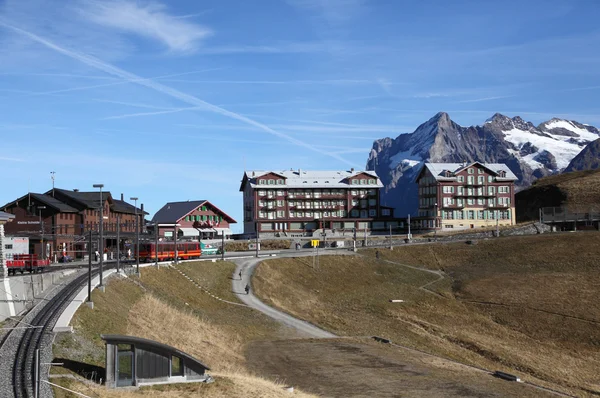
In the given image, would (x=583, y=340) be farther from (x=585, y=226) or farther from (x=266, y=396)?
(x=585, y=226)

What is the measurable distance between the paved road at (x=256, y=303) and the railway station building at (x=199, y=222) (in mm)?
41595

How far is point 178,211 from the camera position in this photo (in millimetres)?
158875

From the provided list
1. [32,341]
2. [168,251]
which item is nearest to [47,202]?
[168,251]

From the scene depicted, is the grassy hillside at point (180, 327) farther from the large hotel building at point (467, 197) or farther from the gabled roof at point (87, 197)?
the large hotel building at point (467, 197)

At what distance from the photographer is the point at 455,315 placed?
287ft

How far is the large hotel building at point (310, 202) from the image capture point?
169375 mm

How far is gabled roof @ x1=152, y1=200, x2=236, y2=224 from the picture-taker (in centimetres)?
15316

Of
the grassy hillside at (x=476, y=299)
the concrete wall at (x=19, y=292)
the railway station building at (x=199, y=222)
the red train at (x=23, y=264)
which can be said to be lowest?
the grassy hillside at (x=476, y=299)

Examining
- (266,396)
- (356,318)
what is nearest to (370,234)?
(356,318)

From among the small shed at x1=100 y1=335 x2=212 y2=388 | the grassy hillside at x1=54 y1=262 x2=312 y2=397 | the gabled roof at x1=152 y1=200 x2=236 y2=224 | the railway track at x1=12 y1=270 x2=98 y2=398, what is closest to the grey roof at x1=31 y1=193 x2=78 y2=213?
the gabled roof at x1=152 y1=200 x2=236 y2=224

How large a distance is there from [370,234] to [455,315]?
82.9 meters

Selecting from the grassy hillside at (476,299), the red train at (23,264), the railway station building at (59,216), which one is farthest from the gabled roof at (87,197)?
the red train at (23,264)

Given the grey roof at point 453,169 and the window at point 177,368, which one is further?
the grey roof at point 453,169

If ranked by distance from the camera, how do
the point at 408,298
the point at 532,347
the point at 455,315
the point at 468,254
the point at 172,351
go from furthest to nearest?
1. the point at 468,254
2. the point at 408,298
3. the point at 455,315
4. the point at 532,347
5. the point at 172,351
